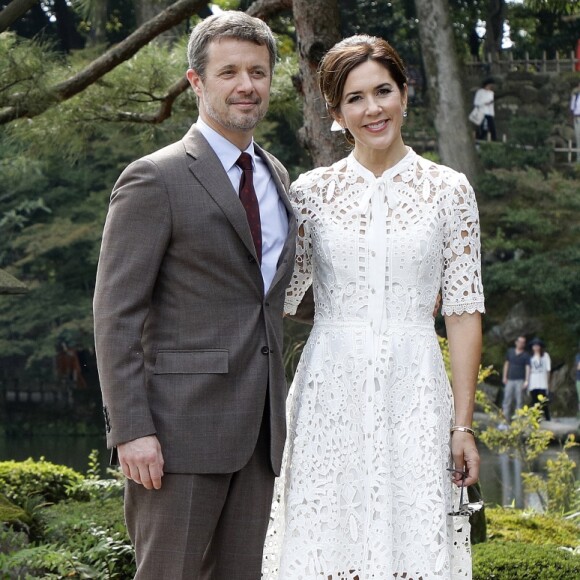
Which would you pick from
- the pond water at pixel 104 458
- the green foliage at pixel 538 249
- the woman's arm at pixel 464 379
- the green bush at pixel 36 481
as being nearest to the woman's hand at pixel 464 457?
the woman's arm at pixel 464 379

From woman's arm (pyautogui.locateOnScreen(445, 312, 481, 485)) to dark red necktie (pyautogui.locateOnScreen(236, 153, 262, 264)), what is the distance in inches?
23.1

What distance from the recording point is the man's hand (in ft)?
8.67

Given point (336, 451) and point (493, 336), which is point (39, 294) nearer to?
point (493, 336)

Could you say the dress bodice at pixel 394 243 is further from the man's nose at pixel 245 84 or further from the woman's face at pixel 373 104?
the man's nose at pixel 245 84

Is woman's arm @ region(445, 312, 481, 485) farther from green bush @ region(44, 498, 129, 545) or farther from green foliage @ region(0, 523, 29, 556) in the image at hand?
green foliage @ region(0, 523, 29, 556)

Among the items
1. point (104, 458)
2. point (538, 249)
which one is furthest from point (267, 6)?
point (538, 249)

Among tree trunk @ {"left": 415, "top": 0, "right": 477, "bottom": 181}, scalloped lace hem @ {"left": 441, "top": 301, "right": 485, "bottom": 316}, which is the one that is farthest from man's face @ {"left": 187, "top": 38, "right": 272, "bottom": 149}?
tree trunk @ {"left": 415, "top": 0, "right": 477, "bottom": 181}

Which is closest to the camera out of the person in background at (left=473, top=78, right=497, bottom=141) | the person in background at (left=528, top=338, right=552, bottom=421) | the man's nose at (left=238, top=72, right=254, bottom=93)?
the man's nose at (left=238, top=72, right=254, bottom=93)

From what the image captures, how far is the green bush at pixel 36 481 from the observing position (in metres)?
5.87

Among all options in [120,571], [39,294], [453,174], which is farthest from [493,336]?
[453,174]

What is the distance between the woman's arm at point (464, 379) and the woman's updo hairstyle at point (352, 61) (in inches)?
26.1

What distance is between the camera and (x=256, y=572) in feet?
9.21

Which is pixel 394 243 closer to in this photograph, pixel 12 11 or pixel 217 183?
pixel 217 183

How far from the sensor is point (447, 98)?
68.3 feet
